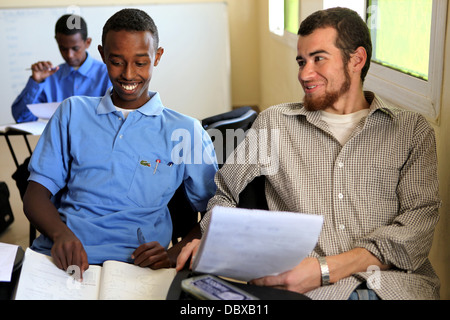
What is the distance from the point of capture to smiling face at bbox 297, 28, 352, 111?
4.83 ft

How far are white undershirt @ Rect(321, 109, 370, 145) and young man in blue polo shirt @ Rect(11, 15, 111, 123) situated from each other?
186 cm

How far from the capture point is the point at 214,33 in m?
5.58

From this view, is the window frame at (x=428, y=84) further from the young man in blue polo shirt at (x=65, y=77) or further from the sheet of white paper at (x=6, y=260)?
the young man in blue polo shirt at (x=65, y=77)

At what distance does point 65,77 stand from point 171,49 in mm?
2488

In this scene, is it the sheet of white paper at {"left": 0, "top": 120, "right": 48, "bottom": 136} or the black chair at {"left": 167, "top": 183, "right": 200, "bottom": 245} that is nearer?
the black chair at {"left": 167, "top": 183, "right": 200, "bottom": 245}

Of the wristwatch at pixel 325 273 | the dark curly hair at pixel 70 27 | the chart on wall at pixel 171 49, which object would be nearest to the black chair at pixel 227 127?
the wristwatch at pixel 325 273

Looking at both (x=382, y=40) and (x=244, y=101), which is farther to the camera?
(x=244, y=101)

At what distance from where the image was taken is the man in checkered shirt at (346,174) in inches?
50.5

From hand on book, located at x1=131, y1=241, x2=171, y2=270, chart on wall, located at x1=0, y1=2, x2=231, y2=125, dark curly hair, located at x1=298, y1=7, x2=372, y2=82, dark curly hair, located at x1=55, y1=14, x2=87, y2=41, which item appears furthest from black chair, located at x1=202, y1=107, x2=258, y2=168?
chart on wall, located at x1=0, y1=2, x2=231, y2=125

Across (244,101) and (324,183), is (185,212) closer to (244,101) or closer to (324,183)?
(324,183)

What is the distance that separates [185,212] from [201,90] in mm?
4072

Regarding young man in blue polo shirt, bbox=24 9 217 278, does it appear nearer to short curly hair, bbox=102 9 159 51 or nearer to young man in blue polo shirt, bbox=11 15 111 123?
short curly hair, bbox=102 9 159 51

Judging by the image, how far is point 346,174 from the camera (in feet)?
4.61

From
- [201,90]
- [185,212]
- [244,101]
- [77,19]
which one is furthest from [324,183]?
[244,101]
